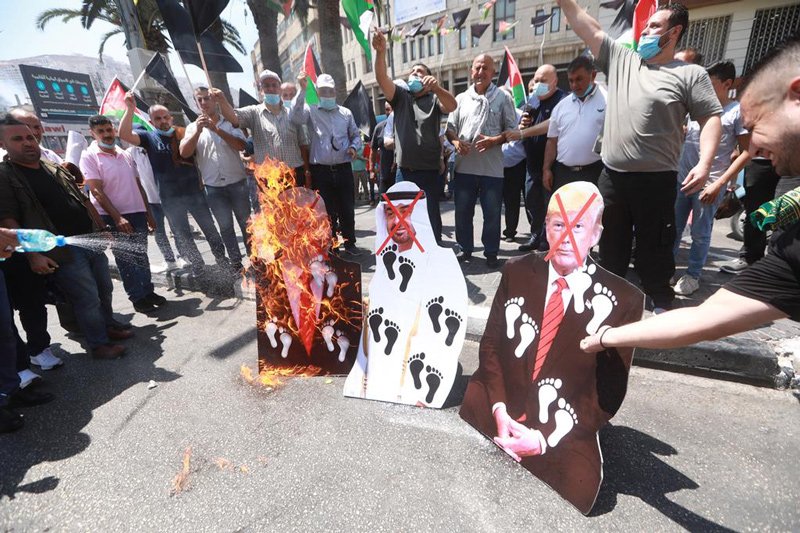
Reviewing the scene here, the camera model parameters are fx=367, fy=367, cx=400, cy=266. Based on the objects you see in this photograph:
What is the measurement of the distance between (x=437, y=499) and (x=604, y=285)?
130cm

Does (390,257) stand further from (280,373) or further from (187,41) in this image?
(187,41)

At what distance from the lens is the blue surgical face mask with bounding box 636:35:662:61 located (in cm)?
234

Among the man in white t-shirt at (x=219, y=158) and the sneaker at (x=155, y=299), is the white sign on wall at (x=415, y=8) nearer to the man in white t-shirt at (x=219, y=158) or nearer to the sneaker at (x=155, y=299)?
the man in white t-shirt at (x=219, y=158)

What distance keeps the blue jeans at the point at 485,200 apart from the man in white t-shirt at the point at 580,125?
0.71 meters

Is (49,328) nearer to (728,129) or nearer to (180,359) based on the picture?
(180,359)

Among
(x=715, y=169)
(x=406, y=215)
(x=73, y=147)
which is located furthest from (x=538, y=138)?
(x=73, y=147)

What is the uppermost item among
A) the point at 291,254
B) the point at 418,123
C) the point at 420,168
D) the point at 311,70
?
the point at 311,70

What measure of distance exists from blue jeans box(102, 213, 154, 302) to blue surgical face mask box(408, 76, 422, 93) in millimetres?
3449

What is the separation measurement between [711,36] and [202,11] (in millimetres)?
14033

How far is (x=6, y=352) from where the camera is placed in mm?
2504

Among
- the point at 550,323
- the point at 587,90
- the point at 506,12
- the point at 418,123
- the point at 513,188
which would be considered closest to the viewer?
the point at 550,323

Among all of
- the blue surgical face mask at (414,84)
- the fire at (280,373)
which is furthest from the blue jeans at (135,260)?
the blue surgical face mask at (414,84)

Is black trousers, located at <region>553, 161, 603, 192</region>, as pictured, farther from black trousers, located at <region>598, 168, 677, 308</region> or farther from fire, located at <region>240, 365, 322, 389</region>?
fire, located at <region>240, 365, 322, 389</region>

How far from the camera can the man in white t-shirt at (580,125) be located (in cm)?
345
